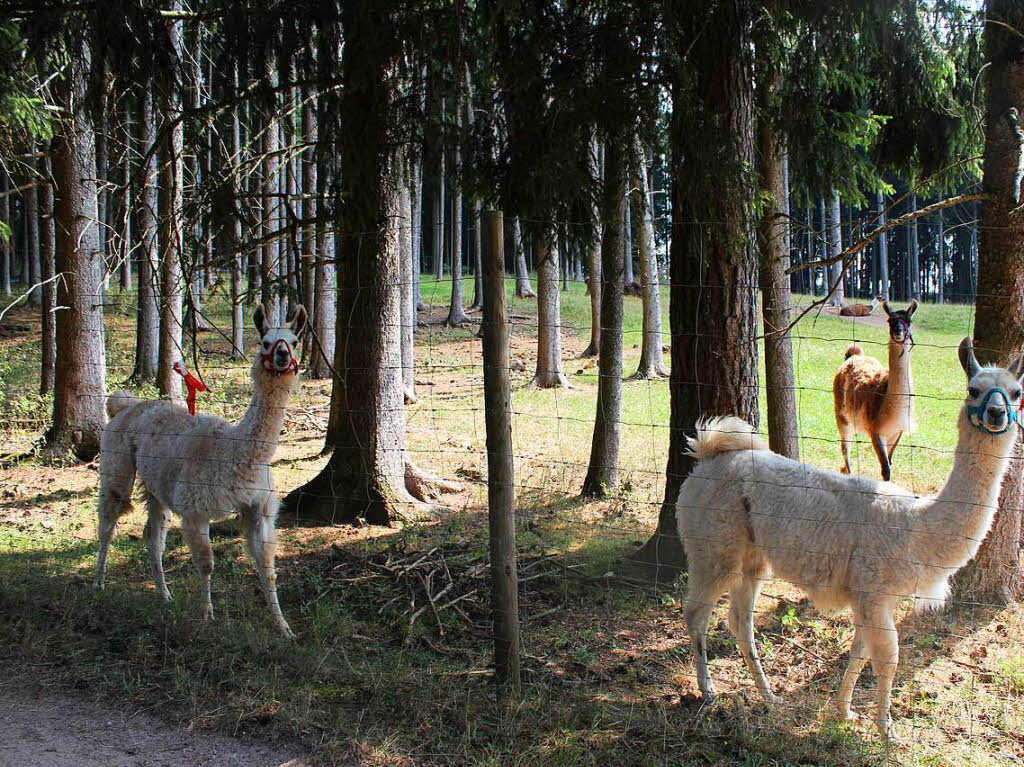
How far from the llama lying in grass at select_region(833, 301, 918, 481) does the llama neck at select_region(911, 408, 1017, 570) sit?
14.1 feet

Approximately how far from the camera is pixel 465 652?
5031 mm

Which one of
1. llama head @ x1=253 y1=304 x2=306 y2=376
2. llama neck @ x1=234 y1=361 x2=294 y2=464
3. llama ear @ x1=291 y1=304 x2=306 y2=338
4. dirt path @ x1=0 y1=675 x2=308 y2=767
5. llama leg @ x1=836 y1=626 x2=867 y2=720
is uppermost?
llama ear @ x1=291 y1=304 x2=306 y2=338

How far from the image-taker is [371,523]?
7688 mm

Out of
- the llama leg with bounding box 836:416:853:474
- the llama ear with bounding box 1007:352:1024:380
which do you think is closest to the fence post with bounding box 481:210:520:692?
the llama ear with bounding box 1007:352:1024:380

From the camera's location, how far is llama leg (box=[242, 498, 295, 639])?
5379mm

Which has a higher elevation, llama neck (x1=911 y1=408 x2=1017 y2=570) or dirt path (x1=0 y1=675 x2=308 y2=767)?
llama neck (x1=911 y1=408 x2=1017 y2=570)

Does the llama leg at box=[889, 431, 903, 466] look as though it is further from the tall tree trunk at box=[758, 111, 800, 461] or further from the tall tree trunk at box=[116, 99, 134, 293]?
the tall tree trunk at box=[116, 99, 134, 293]

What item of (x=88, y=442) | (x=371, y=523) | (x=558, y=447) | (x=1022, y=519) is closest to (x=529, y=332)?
(x=558, y=447)

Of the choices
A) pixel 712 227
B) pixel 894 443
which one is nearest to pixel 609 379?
pixel 712 227

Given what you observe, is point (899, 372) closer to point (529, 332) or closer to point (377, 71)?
point (377, 71)

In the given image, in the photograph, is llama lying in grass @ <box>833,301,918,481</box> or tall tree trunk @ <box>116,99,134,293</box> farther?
llama lying in grass @ <box>833,301,918,481</box>

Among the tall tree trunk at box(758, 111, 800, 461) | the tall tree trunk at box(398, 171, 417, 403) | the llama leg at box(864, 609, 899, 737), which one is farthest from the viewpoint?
the tall tree trunk at box(398, 171, 417, 403)

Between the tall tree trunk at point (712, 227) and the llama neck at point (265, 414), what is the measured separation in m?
2.90

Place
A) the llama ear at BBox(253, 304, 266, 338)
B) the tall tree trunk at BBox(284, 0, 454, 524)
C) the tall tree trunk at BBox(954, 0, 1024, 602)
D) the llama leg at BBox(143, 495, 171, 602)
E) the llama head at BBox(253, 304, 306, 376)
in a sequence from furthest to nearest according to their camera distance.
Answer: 1. the tall tree trunk at BBox(284, 0, 454, 524)
2. the llama leg at BBox(143, 495, 171, 602)
3. the tall tree trunk at BBox(954, 0, 1024, 602)
4. the llama head at BBox(253, 304, 306, 376)
5. the llama ear at BBox(253, 304, 266, 338)
